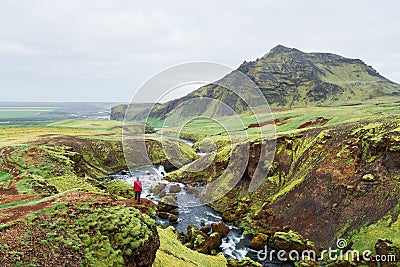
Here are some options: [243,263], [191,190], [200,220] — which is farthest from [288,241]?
[191,190]

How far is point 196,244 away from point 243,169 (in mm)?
24996

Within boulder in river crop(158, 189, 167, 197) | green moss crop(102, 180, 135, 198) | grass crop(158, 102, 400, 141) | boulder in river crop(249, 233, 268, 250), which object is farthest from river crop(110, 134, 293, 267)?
grass crop(158, 102, 400, 141)

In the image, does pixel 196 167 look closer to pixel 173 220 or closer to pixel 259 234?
pixel 173 220

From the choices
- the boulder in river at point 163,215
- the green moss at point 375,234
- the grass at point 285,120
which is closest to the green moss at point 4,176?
the boulder in river at point 163,215

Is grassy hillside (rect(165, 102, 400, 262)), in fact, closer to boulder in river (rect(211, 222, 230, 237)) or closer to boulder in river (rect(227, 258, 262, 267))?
boulder in river (rect(211, 222, 230, 237))

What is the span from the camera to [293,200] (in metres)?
43.8

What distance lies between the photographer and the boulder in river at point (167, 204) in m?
50.1

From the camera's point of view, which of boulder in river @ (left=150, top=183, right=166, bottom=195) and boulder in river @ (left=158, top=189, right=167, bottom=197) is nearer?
boulder in river @ (left=158, top=189, right=167, bottom=197)

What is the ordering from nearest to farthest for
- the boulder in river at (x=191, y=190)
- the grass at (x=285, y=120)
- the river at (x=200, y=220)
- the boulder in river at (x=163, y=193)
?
the river at (x=200, y=220) → the boulder in river at (x=163, y=193) → the boulder in river at (x=191, y=190) → the grass at (x=285, y=120)

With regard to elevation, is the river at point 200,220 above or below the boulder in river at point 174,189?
below

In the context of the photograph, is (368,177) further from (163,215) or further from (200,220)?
(163,215)

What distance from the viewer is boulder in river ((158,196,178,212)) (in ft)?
164

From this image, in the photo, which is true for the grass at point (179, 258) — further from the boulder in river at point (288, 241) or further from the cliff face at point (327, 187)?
the cliff face at point (327, 187)

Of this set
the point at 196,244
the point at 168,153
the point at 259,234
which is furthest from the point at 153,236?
the point at 168,153
